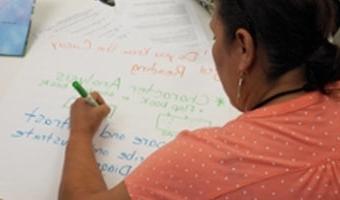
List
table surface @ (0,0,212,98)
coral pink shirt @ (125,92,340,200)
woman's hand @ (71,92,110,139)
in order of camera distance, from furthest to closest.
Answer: table surface @ (0,0,212,98)
woman's hand @ (71,92,110,139)
coral pink shirt @ (125,92,340,200)

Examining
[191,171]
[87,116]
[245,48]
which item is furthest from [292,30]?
[87,116]

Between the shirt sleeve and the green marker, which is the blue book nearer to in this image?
the green marker

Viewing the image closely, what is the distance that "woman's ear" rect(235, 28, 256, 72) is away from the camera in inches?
26.9

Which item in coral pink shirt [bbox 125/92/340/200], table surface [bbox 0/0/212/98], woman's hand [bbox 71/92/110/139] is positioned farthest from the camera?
table surface [bbox 0/0/212/98]

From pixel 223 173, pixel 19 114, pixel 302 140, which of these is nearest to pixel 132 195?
pixel 223 173

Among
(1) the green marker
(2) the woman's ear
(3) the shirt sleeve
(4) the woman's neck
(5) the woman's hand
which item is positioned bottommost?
(5) the woman's hand

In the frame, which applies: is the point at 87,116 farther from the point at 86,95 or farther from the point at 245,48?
the point at 245,48

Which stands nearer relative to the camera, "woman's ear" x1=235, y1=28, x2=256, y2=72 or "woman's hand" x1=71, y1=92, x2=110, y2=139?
"woman's ear" x1=235, y1=28, x2=256, y2=72

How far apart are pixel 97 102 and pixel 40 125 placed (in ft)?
0.36

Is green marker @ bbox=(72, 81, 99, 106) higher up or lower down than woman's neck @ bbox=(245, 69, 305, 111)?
lower down

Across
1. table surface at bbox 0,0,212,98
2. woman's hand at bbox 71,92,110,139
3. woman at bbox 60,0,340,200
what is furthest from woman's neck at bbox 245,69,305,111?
table surface at bbox 0,0,212,98

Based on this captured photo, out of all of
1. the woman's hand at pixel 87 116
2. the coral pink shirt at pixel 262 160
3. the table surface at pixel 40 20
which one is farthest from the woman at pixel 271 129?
the table surface at pixel 40 20

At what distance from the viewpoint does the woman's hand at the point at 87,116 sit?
92cm

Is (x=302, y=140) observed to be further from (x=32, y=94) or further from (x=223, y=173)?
(x=32, y=94)
